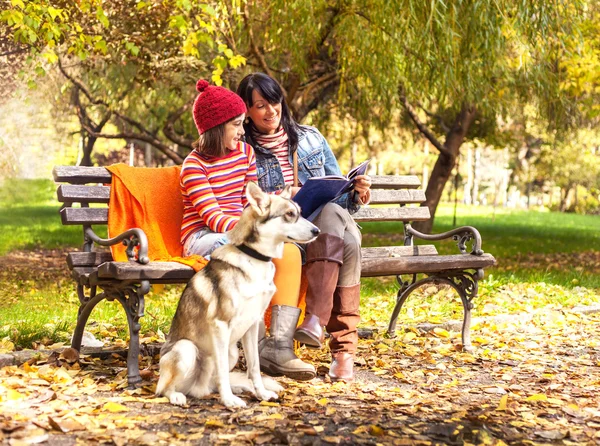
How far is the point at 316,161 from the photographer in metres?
5.25

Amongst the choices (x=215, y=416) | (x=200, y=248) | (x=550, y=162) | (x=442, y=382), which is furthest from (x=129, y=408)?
(x=550, y=162)

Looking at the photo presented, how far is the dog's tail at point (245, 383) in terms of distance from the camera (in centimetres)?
415

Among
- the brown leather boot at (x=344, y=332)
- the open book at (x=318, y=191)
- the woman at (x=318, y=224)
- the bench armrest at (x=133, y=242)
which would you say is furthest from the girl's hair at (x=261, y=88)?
the brown leather boot at (x=344, y=332)

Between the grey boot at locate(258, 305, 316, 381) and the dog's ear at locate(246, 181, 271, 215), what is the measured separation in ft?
2.25

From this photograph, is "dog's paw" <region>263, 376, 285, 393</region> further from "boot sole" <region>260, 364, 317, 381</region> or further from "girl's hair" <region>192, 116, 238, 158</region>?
"girl's hair" <region>192, 116, 238, 158</region>

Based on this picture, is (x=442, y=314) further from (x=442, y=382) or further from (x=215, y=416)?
(x=215, y=416)

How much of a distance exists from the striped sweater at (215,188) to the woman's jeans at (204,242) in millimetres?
43

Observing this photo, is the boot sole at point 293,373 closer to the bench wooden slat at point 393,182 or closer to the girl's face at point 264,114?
the girl's face at point 264,114

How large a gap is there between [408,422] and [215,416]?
35.4 inches

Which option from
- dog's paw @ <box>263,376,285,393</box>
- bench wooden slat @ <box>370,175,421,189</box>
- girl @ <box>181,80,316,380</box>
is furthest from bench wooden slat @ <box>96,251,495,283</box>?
bench wooden slat @ <box>370,175,421,189</box>

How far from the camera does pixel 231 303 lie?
12.7 feet

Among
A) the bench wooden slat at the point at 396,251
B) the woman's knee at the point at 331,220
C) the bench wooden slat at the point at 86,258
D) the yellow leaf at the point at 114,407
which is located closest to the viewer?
the yellow leaf at the point at 114,407

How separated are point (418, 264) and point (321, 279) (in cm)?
114

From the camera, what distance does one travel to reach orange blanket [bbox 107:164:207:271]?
4949 mm
